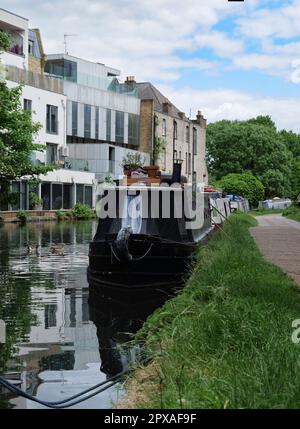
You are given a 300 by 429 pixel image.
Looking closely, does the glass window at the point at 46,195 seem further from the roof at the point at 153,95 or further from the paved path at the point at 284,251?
the paved path at the point at 284,251

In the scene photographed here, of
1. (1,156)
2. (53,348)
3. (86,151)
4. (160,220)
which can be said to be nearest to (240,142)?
(86,151)

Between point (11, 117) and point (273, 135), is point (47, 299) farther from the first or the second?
point (273, 135)

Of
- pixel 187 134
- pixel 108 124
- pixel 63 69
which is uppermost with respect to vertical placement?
pixel 63 69

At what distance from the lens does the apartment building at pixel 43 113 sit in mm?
44125

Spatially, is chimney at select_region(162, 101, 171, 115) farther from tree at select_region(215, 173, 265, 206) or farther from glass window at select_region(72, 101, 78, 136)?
glass window at select_region(72, 101, 78, 136)

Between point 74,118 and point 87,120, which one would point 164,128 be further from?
point 74,118

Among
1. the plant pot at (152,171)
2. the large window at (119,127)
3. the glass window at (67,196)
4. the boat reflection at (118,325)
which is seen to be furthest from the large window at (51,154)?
the boat reflection at (118,325)

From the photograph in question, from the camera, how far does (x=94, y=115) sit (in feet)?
177

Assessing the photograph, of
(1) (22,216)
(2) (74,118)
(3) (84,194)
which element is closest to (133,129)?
(2) (74,118)

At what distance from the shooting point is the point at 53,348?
31.4ft

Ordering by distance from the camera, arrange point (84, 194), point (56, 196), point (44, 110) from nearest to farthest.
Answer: point (56, 196) < point (44, 110) < point (84, 194)

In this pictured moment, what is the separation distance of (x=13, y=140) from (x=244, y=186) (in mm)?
45168

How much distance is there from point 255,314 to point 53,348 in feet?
11.5

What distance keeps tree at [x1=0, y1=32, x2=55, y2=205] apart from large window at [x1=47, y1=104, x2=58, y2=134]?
16.7 m
